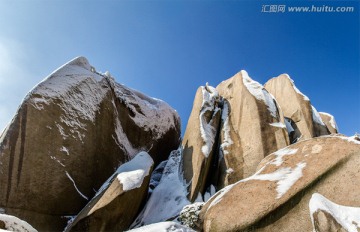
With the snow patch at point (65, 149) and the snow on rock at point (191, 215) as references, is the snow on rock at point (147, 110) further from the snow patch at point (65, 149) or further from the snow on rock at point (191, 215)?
the snow on rock at point (191, 215)

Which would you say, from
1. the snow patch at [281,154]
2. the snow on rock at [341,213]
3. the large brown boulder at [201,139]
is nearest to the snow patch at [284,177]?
the snow patch at [281,154]

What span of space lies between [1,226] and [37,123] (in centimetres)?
574

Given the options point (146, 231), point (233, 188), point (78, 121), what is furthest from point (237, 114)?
point (146, 231)

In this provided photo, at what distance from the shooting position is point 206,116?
590 inches

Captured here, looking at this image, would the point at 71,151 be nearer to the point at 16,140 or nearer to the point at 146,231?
the point at 16,140

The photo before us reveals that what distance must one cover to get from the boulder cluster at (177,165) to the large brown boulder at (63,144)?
41 mm

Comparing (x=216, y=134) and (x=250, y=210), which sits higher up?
(x=216, y=134)

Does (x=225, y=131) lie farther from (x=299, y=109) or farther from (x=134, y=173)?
(x=134, y=173)

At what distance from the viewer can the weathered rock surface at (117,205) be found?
10703 millimetres

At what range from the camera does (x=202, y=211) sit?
33.1 feet

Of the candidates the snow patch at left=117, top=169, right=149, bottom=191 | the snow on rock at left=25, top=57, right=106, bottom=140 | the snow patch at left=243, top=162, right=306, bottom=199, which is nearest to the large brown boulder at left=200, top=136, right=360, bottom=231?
the snow patch at left=243, top=162, right=306, bottom=199

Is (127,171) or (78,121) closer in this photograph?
(127,171)

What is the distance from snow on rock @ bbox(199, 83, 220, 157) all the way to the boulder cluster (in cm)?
6

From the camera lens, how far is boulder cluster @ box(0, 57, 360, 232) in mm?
8484
